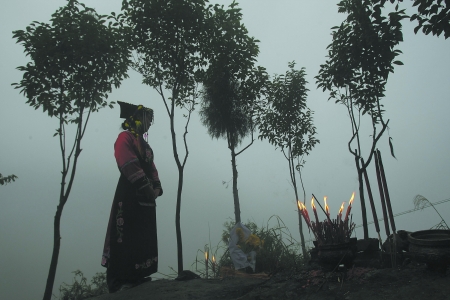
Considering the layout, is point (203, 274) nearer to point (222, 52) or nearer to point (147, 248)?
point (147, 248)

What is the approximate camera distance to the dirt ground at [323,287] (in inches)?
136

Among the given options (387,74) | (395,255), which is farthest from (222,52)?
(395,255)

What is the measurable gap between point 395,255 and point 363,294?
1.01 metres

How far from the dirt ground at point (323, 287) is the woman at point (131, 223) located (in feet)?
0.91

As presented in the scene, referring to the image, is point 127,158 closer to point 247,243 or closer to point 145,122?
point 145,122

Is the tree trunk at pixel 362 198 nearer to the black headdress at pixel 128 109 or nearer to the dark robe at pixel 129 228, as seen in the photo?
the dark robe at pixel 129 228

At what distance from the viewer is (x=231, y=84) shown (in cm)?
1123

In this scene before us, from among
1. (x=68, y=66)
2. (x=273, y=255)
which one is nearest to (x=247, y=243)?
(x=273, y=255)

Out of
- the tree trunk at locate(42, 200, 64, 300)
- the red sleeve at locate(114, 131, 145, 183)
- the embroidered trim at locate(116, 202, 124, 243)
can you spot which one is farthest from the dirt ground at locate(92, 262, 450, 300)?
the tree trunk at locate(42, 200, 64, 300)

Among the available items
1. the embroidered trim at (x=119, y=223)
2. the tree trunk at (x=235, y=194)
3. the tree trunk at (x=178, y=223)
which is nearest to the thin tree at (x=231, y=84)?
the tree trunk at (x=235, y=194)

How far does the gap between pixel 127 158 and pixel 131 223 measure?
3.23ft

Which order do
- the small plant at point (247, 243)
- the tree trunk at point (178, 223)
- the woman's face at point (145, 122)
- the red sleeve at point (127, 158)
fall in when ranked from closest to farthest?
the red sleeve at point (127, 158), the woman's face at point (145, 122), the small plant at point (247, 243), the tree trunk at point (178, 223)

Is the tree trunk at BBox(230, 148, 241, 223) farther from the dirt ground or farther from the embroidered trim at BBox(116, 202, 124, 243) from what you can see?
the embroidered trim at BBox(116, 202, 124, 243)

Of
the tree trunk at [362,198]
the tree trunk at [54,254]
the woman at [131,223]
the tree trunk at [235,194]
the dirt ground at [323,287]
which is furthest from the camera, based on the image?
the tree trunk at [235,194]
